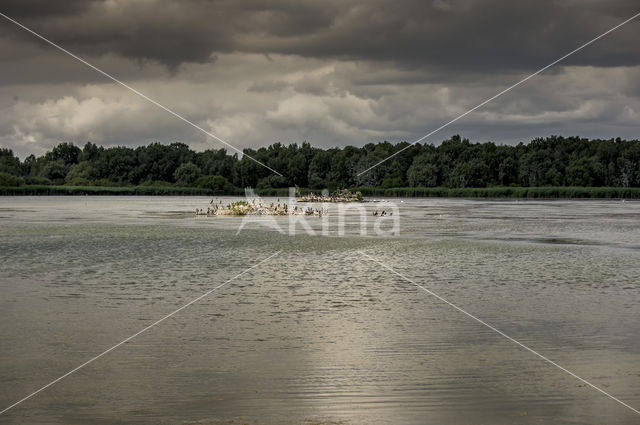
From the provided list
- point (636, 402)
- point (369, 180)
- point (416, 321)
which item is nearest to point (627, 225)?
point (416, 321)

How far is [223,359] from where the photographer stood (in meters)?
8.70

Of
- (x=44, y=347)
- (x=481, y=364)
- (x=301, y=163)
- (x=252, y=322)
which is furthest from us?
(x=301, y=163)

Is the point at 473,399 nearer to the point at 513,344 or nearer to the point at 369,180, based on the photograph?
the point at 513,344

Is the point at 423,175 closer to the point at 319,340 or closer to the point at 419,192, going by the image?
the point at 419,192

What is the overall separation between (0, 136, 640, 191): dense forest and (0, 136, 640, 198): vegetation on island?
213 mm

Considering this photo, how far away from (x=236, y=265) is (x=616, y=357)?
11.7 metres

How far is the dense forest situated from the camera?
136500 millimetres

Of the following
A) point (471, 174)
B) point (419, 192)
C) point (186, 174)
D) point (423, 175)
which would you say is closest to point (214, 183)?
point (186, 174)

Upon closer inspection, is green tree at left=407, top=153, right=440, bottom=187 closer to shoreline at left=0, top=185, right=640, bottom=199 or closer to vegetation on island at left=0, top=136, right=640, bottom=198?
vegetation on island at left=0, top=136, right=640, bottom=198

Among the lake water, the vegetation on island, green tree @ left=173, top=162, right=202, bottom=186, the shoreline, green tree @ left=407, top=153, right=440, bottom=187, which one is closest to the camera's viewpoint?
the lake water

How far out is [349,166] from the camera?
167750 millimetres

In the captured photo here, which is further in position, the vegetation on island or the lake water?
the vegetation on island

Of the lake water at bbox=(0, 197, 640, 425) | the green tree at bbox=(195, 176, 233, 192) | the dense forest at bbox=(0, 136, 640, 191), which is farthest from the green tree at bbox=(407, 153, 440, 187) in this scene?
the lake water at bbox=(0, 197, 640, 425)

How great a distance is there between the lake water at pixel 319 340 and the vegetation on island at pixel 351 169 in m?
96.0
